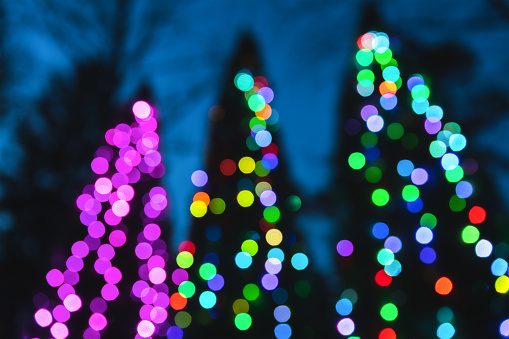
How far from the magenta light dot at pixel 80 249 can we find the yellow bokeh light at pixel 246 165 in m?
1.92

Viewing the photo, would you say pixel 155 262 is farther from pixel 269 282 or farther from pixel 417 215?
pixel 417 215

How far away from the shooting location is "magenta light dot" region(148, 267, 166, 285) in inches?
178

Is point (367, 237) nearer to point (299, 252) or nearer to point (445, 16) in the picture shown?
point (299, 252)

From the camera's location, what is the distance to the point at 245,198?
4883 millimetres

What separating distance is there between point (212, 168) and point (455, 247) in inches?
114

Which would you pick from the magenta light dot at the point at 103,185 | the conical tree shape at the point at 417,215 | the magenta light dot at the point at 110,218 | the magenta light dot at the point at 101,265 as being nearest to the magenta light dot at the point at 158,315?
the magenta light dot at the point at 101,265

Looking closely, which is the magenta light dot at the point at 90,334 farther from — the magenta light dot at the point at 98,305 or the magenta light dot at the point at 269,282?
the magenta light dot at the point at 269,282

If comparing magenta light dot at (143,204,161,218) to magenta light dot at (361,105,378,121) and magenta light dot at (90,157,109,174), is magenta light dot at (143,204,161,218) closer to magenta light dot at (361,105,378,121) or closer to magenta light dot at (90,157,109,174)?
magenta light dot at (90,157,109,174)

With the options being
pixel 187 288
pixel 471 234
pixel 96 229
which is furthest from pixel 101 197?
pixel 471 234

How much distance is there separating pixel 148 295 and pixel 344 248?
7.90 ft

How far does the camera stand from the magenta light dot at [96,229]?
4.33m

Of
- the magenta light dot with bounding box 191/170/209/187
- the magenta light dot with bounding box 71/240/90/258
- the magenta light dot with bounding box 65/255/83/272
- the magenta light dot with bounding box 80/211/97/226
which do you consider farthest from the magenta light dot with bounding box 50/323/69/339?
the magenta light dot with bounding box 191/170/209/187

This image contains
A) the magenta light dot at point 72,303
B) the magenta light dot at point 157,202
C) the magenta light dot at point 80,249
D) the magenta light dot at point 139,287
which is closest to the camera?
the magenta light dot at point 72,303

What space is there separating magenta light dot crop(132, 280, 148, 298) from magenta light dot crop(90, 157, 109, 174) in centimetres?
127
